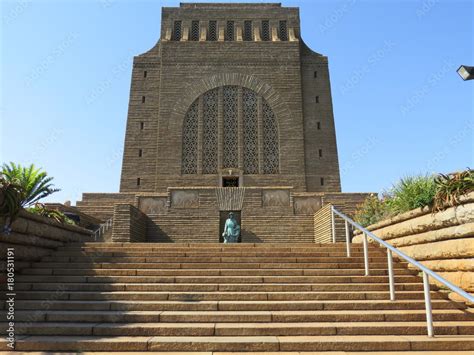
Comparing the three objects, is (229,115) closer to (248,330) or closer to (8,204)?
(8,204)

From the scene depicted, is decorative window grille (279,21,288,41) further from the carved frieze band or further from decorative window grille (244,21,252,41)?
the carved frieze band

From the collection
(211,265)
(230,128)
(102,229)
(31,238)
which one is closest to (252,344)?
(211,265)

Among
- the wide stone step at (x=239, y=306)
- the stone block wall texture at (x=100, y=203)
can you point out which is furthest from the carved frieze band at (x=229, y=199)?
the wide stone step at (x=239, y=306)

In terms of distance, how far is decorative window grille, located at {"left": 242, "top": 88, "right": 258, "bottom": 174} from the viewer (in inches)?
942

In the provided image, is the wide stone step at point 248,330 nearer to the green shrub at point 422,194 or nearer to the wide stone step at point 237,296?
the wide stone step at point 237,296

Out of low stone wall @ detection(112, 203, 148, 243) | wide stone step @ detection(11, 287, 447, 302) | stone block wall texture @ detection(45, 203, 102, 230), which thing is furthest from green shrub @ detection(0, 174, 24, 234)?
stone block wall texture @ detection(45, 203, 102, 230)

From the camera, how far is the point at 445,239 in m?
6.36

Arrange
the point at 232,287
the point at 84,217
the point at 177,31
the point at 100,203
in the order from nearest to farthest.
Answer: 1. the point at 232,287
2. the point at 84,217
3. the point at 100,203
4. the point at 177,31

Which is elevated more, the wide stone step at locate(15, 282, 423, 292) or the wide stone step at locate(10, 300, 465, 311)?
the wide stone step at locate(15, 282, 423, 292)

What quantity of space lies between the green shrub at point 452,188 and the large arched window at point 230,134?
17334mm

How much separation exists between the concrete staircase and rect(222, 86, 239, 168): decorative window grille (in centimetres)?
1572

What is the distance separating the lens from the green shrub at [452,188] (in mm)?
5988

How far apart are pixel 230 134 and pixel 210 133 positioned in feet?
3.97

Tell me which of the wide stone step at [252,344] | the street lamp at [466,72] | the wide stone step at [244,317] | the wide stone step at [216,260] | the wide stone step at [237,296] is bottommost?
the wide stone step at [252,344]
